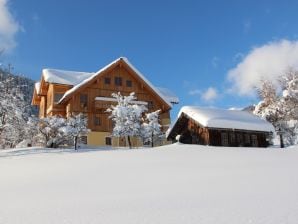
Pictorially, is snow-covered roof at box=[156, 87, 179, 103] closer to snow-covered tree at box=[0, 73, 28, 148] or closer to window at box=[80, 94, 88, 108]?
window at box=[80, 94, 88, 108]

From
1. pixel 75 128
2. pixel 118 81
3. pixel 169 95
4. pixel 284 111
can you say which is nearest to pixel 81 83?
pixel 118 81

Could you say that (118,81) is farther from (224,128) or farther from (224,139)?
(224,128)

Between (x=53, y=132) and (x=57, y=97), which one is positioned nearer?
(x=53, y=132)

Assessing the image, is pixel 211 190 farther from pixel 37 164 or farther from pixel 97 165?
pixel 37 164

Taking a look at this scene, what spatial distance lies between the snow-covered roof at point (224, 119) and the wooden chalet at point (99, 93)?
7550 millimetres

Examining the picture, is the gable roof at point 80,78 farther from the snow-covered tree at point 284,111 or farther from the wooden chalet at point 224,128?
the snow-covered tree at point 284,111

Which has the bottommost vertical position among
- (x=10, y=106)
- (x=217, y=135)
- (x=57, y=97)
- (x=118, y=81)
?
(x=217, y=135)

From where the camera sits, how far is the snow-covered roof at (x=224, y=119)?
102ft

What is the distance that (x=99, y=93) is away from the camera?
4012 cm

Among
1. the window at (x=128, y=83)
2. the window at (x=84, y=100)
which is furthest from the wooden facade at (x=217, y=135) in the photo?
the window at (x=84, y=100)

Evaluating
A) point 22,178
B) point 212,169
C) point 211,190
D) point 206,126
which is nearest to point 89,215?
point 211,190

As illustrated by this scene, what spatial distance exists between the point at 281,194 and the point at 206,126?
19400mm

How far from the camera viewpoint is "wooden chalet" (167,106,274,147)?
31.4 metres

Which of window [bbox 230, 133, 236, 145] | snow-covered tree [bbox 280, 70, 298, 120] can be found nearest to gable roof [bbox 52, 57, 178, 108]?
window [bbox 230, 133, 236, 145]
